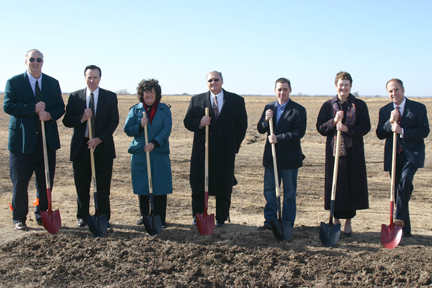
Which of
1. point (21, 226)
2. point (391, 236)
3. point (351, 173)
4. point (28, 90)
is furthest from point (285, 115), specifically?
point (21, 226)

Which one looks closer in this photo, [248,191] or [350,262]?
[350,262]

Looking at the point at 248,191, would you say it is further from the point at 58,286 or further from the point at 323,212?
the point at 58,286

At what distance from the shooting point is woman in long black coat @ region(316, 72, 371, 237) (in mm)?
5031

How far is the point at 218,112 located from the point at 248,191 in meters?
3.27

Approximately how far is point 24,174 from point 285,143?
351 cm

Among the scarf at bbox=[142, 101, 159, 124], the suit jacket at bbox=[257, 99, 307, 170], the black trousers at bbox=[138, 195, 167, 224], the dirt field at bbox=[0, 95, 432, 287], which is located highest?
the scarf at bbox=[142, 101, 159, 124]

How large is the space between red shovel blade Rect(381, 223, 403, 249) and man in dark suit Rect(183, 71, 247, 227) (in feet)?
6.81

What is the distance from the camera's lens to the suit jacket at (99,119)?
17.2 ft

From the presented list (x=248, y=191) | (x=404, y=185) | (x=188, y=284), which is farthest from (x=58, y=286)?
(x=248, y=191)

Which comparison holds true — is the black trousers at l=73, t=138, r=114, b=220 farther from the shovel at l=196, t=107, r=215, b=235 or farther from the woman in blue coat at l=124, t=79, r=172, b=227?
the shovel at l=196, t=107, r=215, b=235

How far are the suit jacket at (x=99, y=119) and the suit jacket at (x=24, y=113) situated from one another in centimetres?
21

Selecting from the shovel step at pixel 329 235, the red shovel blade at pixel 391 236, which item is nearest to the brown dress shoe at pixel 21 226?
the shovel step at pixel 329 235

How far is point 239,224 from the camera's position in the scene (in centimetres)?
578

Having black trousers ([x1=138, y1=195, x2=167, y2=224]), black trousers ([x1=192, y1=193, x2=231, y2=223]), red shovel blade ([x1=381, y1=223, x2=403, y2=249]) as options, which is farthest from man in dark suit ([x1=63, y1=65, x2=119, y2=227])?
red shovel blade ([x1=381, y1=223, x2=403, y2=249])
